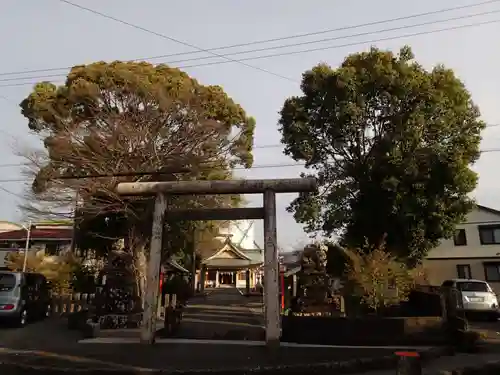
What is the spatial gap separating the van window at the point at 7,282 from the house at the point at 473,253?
2381cm

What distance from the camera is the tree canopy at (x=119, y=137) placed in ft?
58.7

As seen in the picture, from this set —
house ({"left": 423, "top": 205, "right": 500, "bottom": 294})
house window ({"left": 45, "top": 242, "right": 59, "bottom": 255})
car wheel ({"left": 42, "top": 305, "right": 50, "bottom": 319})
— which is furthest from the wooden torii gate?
house window ({"left": 45, "top": 242, "right": 59, "bottom": 255})

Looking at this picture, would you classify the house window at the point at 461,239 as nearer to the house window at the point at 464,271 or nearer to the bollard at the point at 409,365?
the house window at the point at 464,271

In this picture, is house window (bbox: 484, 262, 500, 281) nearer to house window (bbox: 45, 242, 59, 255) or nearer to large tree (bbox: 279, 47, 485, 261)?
large tree (bbox: 279, 47, 485, 261)

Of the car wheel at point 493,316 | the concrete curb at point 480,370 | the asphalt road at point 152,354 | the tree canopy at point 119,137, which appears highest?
the tree canopy at point 119,137

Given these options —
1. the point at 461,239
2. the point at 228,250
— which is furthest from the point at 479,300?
the point at 228,250

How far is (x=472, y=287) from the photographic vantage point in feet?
53.9

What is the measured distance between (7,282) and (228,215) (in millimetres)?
7840

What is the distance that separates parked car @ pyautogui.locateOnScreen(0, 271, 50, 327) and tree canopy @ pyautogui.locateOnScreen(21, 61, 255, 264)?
476 centimetres

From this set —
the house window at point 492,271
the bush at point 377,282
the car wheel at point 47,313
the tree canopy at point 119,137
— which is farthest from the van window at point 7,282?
the house window at point 492,271

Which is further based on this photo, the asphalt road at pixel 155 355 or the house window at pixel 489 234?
the house window at pixel 489 234

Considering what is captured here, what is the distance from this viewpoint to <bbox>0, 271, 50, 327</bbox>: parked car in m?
12.8

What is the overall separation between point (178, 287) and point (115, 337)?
54.8ft

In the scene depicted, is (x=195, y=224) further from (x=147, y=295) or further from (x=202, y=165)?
(x=147, y=295)
